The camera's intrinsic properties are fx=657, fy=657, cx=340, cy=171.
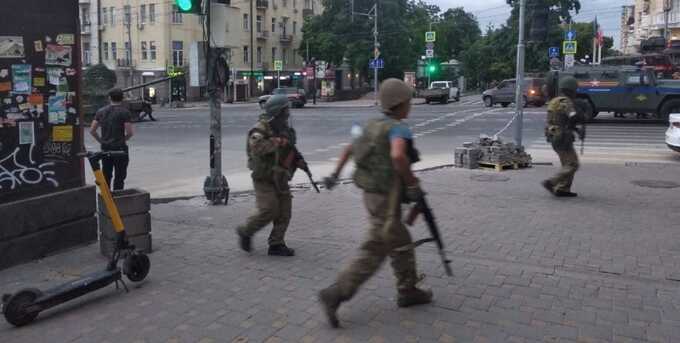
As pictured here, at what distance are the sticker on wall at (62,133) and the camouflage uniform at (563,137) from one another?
20.6ft

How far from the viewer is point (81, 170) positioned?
6836 millimetres

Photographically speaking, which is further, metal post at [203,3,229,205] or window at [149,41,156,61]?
window at [149,41,156,61]

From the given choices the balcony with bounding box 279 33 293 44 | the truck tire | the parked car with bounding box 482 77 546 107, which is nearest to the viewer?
the truck tire

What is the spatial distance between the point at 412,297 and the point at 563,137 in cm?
522

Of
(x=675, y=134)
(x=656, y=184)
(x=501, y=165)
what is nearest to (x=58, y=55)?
(x=501, y=165)

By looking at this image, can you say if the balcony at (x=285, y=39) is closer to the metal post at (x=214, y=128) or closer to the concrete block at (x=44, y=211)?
the metal post at (x=214, y=128)

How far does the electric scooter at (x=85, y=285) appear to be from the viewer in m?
4.62

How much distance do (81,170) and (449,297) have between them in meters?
4.06

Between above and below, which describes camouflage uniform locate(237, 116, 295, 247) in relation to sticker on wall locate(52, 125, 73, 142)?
below

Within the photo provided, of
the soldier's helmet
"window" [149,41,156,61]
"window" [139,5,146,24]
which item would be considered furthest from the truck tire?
"window" [139,5,146,24]

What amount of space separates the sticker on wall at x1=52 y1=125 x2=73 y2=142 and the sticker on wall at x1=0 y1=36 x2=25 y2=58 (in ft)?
2.65

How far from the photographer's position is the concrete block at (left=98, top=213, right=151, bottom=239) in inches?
246

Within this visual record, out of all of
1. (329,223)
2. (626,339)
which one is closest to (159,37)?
(329,223)

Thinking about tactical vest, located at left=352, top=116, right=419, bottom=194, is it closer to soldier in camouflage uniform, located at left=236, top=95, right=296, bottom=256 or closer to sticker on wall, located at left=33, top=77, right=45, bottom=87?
soldier in camouflage uniform, located at left=236, top=95, right=296, bottom=256
